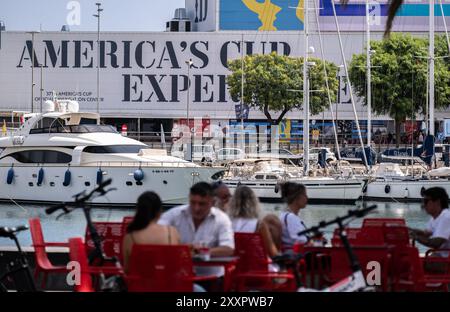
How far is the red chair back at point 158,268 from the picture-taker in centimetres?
983

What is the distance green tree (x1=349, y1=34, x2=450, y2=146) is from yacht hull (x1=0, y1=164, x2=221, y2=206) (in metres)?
31.9

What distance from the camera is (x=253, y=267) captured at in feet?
38.1

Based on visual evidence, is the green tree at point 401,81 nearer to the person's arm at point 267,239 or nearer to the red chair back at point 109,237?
the red chair back at point 109,237

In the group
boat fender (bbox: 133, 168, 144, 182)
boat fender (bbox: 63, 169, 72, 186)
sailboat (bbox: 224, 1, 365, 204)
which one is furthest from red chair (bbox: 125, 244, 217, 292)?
sailboat (bbox: 224, 1, 365, 204)

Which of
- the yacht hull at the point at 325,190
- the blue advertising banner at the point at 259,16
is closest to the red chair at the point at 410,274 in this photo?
the yacht hull at the point at 325,190

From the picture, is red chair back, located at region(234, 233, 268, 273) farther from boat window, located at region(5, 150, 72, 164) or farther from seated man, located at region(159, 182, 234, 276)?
boat window, located at region(5, 150, 72, 164)

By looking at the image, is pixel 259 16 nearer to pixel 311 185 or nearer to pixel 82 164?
pixel 311 185

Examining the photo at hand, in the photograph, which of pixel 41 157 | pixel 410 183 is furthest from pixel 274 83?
pixel 41 157

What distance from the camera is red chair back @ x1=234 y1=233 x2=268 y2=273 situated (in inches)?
456

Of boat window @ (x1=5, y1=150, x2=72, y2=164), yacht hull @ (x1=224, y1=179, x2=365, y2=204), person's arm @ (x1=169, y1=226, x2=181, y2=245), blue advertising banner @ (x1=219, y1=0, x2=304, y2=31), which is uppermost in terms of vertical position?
blue advertising banner @ (x1=219, y1=0, x2=304, y2=31)

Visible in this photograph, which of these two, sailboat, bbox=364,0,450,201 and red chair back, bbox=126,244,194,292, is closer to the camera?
red chair back, bbox=126,244,194,292

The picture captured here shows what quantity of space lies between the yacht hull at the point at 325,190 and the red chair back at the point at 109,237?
3622cm

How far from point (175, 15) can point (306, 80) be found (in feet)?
186

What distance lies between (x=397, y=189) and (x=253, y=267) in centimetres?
4112
